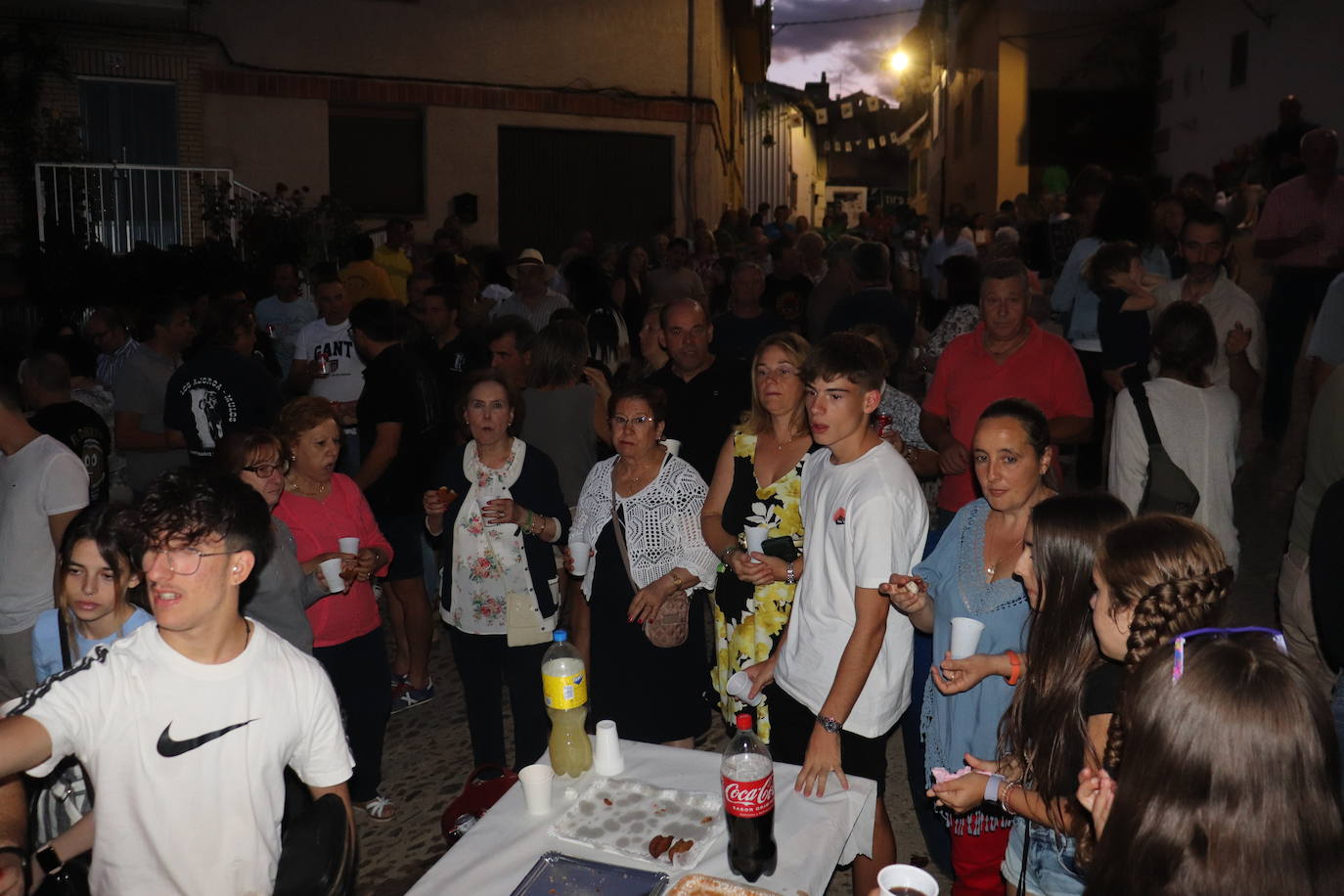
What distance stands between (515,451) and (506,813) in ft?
6.99

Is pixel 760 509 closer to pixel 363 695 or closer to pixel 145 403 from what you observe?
pixel 363 695

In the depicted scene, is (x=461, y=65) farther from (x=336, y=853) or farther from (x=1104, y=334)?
(x=336, y=853)

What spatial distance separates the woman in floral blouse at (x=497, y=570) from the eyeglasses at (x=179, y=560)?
2182 mm

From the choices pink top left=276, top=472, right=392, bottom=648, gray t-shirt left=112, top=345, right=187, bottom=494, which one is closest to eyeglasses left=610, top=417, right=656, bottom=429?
pink top left=276, top=472, right=392, bottom=648

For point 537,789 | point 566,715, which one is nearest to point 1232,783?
point 537,789

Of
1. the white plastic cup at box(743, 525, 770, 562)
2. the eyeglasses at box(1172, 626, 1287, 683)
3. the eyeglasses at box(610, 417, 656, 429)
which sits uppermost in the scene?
the eyeglasses at box(610, 417, 656, 429)

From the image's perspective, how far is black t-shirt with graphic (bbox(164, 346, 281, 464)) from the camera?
5781 millimetres

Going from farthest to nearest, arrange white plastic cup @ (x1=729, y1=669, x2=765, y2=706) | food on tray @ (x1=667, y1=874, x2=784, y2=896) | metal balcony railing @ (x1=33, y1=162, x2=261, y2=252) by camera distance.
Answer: metal balcony railing @ (x1=33, y1=162, x2=261, y2=252)
white plastic cup @ (x1=729, y1=669, x2=765, y2=706)
food on tray @ (x1=667, y1=874, x2=784, y2=896)

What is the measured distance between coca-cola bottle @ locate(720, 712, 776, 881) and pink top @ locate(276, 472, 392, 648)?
2325 mm

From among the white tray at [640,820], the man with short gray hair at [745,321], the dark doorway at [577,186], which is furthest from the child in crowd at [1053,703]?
the dark doorway at [577,186]

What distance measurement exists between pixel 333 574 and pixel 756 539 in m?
1.68

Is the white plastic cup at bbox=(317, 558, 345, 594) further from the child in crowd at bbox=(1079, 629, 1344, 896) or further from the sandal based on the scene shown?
the child in crowd at bbox=(1079, 629, 1344, 896)

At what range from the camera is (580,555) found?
14.3 feet

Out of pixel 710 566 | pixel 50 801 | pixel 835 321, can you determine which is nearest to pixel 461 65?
pixel 835 321
